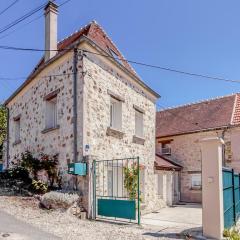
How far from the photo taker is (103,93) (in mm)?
12352

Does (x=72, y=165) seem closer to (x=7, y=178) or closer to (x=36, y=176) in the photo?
(x=36, y=176)

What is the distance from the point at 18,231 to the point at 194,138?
53.3 feet

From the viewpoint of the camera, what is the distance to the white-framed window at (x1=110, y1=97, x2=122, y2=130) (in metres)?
13.4

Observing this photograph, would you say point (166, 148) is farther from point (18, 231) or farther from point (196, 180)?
point (18, 231)

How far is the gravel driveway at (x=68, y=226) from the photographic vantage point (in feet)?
25.2

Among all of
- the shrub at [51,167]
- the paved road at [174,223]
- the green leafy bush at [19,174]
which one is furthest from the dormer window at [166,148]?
the shrub at [51,167]

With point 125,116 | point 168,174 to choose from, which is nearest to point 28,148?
point 125,116

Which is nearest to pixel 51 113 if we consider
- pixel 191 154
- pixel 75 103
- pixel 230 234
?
pixel 75 103

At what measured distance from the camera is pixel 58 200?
32.3 feet

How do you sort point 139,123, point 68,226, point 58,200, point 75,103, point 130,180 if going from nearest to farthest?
point 68,226
point 58,200
point 75,103
point 130,180
point 139,123

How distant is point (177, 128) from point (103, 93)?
38.6ft

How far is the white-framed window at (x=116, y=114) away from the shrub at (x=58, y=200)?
159 inches

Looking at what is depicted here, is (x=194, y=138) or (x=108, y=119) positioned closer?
(x=108, y=119)

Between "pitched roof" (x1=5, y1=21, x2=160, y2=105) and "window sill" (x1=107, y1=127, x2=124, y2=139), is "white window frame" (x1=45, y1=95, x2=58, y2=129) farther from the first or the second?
"window sill" (x1=107, y1=127, x2=124, y2=139)
